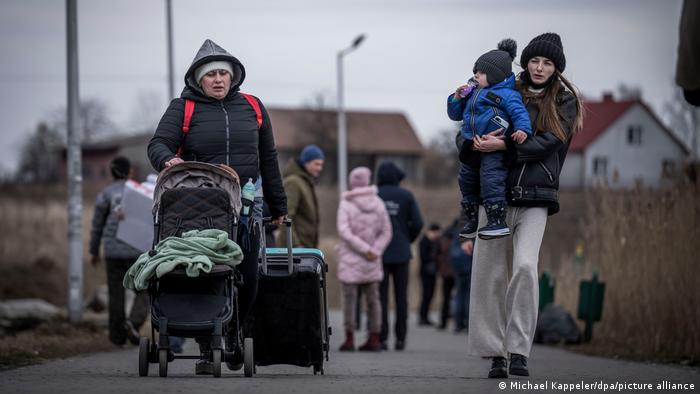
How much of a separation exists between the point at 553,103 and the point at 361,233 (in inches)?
245

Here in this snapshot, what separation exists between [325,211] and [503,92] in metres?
57.0

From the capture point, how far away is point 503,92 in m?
8.38

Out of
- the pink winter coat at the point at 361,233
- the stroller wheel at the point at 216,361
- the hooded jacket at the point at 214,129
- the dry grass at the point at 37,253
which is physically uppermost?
the hooded jacket at the point at 214,129

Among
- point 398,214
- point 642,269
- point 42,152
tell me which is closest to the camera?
point 642,269

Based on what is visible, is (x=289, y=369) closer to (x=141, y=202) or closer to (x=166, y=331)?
(x=166, y=331)

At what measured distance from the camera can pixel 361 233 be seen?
14.6 metres

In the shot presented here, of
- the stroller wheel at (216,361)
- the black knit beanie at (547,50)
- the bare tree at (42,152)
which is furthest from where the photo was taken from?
the bare tree at (42,152)

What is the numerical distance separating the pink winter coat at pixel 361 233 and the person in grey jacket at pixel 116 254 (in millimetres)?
2264

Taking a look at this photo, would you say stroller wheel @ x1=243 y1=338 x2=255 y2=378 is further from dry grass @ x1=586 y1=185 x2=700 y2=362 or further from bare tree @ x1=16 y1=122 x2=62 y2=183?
bare tree @ x1=16 y1=122 x2=62 y2=183

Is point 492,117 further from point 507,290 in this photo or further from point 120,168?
point 120,168

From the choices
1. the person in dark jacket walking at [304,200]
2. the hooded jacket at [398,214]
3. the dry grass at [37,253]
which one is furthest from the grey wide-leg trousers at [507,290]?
the dry grass at [37,253]

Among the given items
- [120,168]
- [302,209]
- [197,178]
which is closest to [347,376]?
[197,178]

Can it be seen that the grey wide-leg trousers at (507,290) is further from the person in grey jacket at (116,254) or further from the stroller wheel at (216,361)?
the person in grey jacket at (116,254)

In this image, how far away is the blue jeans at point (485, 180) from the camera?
27.5 ft
